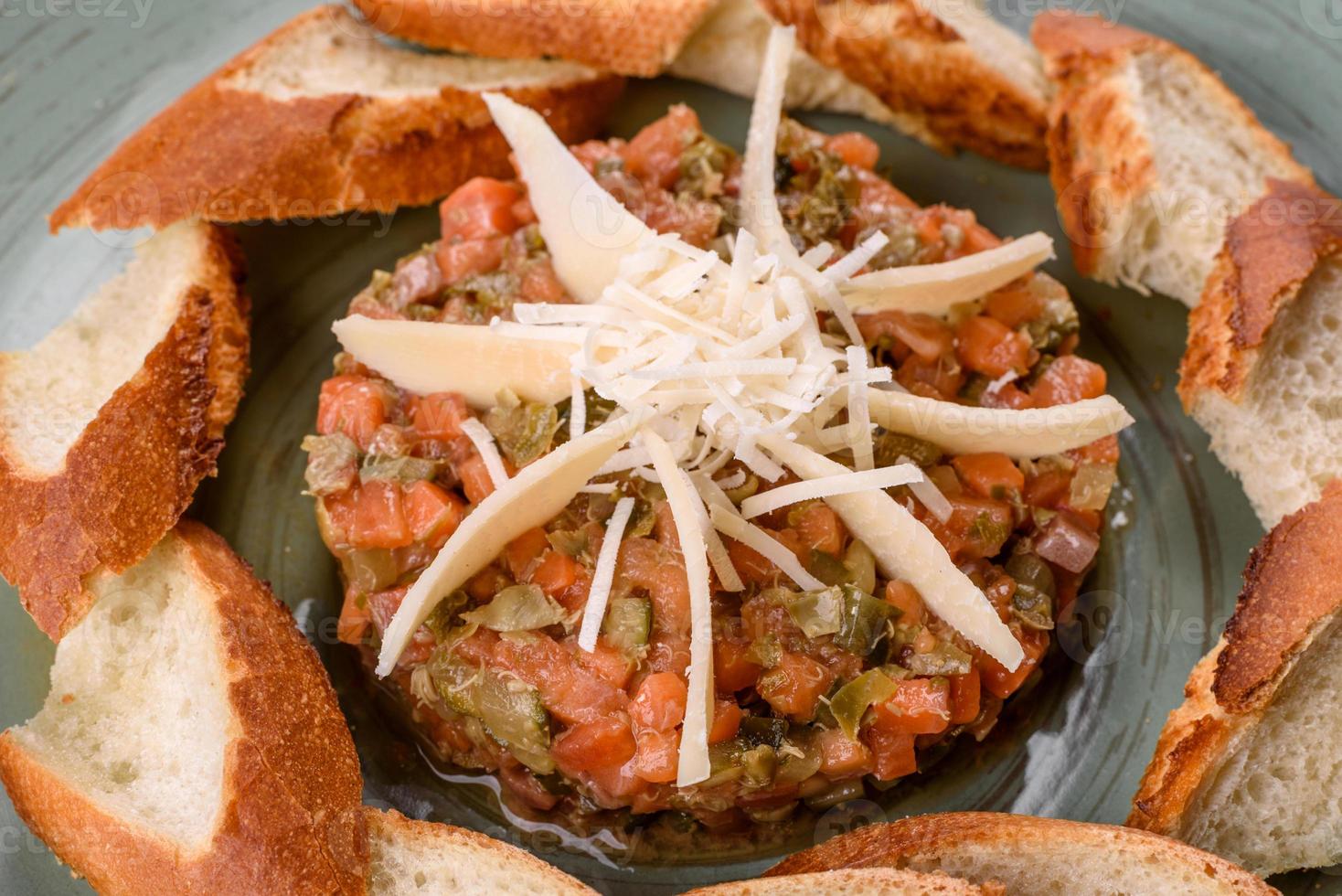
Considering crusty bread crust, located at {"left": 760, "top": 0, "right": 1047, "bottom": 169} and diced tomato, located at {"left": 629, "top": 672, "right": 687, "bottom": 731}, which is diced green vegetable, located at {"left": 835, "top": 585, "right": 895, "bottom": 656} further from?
crusty bread crust, located at {"left": 760, "top": 0, "right": 1047, "bottom": 169}

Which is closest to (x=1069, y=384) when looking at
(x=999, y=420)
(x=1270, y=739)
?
(x=999, y=420)

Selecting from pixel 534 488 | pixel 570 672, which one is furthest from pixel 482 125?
pixel 570 672

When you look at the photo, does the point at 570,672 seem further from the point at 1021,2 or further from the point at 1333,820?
the point at 1021,2

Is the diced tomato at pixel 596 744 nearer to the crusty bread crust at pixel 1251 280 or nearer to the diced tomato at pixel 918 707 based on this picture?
the diced tomato at pixel 918 707

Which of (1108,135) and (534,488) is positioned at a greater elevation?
(1108,135)

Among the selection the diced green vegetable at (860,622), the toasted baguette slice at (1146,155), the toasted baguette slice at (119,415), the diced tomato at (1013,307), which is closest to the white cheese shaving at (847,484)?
the diced green vegetable at (860,622)

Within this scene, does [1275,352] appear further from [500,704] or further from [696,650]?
[500,704]
